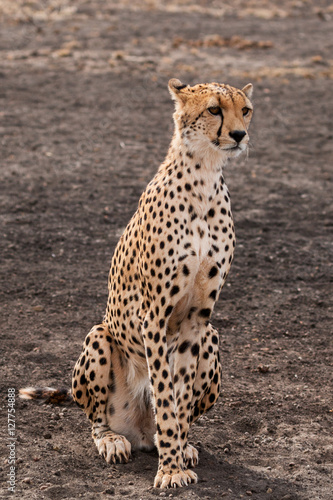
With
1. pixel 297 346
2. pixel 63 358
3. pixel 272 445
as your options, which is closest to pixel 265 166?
pixel 297 346

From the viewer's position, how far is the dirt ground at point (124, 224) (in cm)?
404

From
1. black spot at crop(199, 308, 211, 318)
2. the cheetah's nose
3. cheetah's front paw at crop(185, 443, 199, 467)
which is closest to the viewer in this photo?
the cheetah's nose

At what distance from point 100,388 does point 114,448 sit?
0.30 meters

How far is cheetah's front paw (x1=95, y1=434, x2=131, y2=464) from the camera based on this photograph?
3.98 m

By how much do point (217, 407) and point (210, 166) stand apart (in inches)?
61.1

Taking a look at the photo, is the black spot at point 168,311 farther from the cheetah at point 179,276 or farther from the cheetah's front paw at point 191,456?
the cheetah's front paw at point 191,456

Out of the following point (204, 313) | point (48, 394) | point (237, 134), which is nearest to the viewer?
point (237, 134)

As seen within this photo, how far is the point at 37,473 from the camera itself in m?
3.78

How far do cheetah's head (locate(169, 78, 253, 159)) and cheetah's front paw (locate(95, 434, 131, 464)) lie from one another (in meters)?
1.45

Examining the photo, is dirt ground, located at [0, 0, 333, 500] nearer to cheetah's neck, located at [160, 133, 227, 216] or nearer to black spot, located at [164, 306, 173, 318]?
black spot, located at [164, 306, 173, 318]

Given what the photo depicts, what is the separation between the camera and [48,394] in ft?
14.6

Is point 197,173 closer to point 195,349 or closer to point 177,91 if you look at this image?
point 177,91

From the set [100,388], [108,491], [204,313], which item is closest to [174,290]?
[204,313]

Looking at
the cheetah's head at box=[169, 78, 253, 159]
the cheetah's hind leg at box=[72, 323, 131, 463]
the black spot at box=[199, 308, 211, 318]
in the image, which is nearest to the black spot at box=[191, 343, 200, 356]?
the black spot at box=[199, 308, 211, 318]
